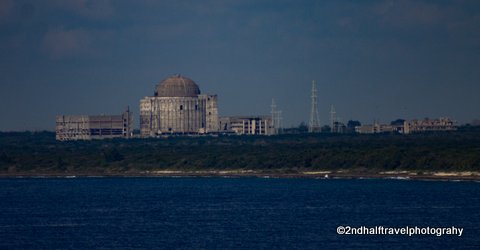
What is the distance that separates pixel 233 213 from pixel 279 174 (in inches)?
2374

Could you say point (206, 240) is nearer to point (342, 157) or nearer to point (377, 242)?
point (377, 242)

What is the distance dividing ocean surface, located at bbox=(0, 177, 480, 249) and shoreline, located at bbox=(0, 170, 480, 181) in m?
5.02

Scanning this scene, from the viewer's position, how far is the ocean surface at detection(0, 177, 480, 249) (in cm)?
7812

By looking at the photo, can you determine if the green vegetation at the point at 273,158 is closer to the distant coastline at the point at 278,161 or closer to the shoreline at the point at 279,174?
the distant coastline at the point at 278,161

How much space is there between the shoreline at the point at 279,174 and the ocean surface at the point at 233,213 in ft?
16.5

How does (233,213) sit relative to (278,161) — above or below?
below

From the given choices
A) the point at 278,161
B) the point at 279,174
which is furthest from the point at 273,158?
the point at 279,174

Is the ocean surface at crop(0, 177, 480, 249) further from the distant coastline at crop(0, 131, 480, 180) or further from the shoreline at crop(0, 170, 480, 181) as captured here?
the distant coastline at crop(0, 131, 480, 180)

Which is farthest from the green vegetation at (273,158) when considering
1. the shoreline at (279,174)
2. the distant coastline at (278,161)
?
the shoreline at (279,174)

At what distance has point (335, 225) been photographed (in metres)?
86.9

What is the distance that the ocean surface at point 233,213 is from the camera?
78125mm

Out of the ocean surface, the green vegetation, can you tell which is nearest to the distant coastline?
the green vegetation

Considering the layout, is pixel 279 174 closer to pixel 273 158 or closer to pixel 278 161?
pixel 278 161

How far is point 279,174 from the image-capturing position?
158625 millimetres
